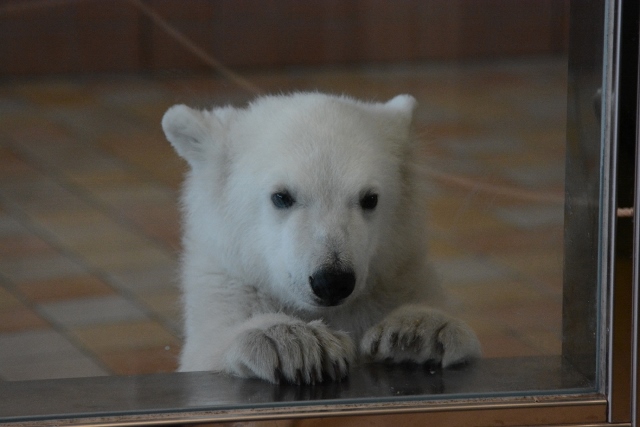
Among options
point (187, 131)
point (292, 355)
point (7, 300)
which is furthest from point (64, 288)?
point (292, 355)

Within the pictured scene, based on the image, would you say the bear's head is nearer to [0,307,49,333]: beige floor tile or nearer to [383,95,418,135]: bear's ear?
[383,95,418,135]: bear's ear

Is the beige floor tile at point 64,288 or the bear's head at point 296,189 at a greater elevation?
the bear's head at point 296,189

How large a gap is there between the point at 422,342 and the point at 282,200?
1.46 feet

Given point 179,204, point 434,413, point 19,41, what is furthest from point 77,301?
point 434,413

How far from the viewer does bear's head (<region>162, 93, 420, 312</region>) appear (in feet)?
5.08

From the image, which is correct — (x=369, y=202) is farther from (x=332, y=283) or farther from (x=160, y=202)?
(x=160, y=202)

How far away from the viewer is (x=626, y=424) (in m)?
1.15

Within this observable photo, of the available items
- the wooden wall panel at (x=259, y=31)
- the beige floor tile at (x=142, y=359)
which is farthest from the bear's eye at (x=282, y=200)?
the beige floor tile at (x=142, y=359)

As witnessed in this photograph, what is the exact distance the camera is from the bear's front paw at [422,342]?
135 centimetres

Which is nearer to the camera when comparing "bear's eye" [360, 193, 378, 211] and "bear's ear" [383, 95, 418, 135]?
"bear's eye" [360, 193, 378, 211]

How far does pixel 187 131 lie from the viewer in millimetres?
1775

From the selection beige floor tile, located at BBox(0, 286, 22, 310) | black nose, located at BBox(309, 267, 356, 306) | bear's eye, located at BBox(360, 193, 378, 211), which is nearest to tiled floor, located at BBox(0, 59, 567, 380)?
beige floor tile, located at BBox(0, 286, 22, 310)

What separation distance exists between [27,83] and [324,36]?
1.55ft

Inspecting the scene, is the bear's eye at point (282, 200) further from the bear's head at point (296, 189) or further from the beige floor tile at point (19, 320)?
the beige floor tile at point (19, 320)
